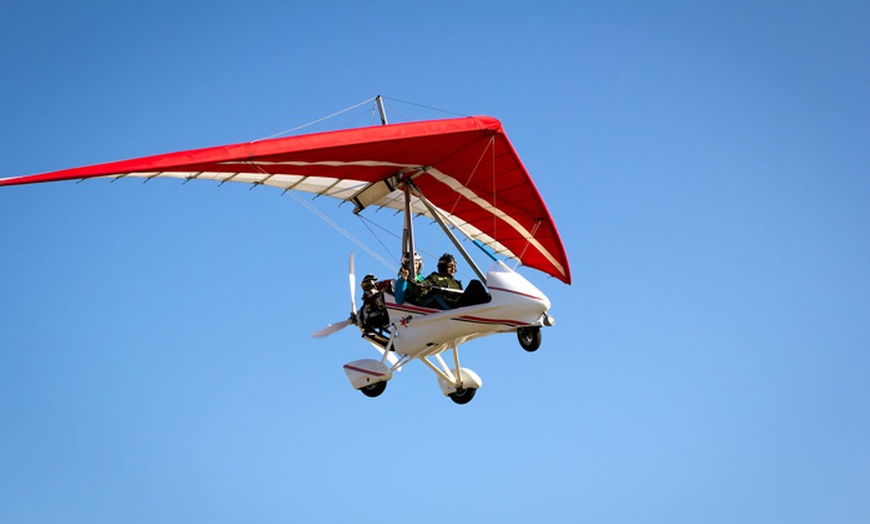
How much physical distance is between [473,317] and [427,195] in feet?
12.7

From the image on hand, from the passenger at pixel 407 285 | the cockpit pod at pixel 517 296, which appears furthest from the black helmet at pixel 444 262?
the cockpit pod at pixel 517 296

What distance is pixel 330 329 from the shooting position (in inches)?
888

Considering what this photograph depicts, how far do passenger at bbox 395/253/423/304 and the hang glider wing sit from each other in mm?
1573

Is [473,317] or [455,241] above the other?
[455,241]

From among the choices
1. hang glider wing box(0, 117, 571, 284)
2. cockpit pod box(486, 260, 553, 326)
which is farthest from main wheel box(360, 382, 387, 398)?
hang glider wing box(0, 117, 571, 284)

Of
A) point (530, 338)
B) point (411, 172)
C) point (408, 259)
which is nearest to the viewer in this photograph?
point (530, 338)

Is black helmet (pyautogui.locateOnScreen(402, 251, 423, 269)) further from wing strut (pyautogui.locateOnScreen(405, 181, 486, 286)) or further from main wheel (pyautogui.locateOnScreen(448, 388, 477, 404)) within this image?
main wheel (pyautogui.locateOnScreen(448, 388, 477, 404))

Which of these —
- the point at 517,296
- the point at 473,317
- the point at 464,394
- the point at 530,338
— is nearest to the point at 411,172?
the point at 473,317

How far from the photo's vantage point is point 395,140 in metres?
18.9

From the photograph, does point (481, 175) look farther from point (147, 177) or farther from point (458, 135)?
point (147, 177)

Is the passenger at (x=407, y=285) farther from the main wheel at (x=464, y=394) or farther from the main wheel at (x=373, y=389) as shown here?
the main wheel at (x=464, y=394)

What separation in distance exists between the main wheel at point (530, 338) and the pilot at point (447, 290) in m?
0.99

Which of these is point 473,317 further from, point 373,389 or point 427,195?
point 427,195

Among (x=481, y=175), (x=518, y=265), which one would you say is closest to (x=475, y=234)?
(x=518, y=265)
